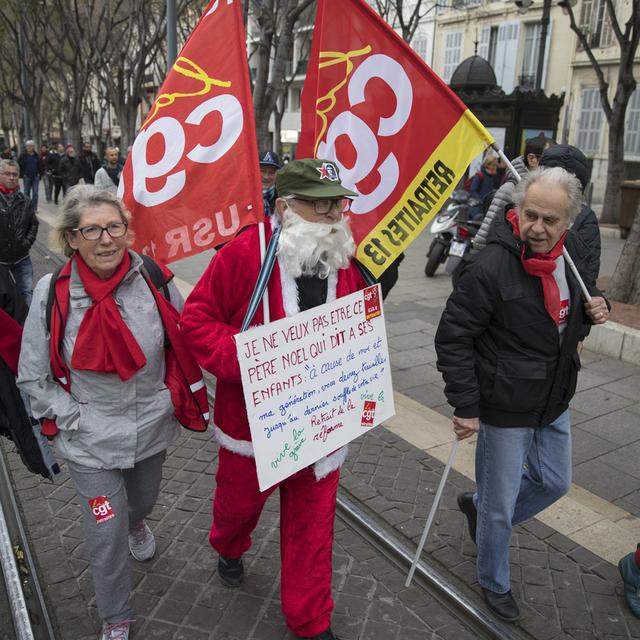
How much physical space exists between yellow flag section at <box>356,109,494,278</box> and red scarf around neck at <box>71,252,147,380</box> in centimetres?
101

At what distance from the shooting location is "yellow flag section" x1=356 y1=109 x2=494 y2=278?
2.73m

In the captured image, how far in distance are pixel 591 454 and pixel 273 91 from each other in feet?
26.6

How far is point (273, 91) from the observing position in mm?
10359

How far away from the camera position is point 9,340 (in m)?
2.65

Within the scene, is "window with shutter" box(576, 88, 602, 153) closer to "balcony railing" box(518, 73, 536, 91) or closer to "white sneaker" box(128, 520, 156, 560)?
"balcony railing" box(518, 73, 536, 91)

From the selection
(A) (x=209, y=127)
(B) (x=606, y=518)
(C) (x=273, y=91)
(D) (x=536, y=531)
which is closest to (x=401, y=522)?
(D) (x=536, y=531)

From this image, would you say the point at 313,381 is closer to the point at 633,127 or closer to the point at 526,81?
the point at 633,127

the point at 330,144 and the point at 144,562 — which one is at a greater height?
the point at 330,144

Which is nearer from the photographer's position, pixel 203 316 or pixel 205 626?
pixel 203 316

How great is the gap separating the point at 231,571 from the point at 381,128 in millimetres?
2111

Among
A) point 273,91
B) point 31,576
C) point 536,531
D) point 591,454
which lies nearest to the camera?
point 31,576

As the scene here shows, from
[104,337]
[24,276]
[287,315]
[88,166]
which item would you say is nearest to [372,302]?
[287,315]

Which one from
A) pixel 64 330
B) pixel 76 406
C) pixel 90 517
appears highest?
pixel 64 330

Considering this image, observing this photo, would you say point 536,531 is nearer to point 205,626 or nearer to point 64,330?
point 205,626
